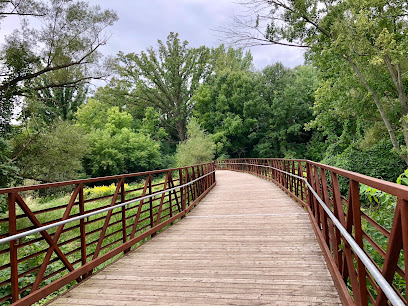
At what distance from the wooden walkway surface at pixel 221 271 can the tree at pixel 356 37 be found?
8130 mm

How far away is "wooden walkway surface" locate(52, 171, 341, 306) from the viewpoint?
8.89 feet

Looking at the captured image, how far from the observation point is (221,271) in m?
3.34

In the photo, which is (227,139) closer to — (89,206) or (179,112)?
(179,112)

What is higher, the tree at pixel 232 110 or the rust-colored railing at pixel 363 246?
the tree at pixel 232 110

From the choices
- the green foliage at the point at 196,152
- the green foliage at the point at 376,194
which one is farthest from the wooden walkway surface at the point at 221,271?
the green foliage at the point at 196,152

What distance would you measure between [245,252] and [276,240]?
2.30 ft

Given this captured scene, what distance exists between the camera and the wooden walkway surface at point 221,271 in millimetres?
2711

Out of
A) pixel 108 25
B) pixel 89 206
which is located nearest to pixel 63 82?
pixel 108 25

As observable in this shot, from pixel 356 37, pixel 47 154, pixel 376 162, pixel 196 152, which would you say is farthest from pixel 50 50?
pixel 196 152

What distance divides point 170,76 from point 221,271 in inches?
1690

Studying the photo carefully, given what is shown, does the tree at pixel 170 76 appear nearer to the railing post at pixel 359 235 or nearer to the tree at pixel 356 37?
the tree at pixel 356 37

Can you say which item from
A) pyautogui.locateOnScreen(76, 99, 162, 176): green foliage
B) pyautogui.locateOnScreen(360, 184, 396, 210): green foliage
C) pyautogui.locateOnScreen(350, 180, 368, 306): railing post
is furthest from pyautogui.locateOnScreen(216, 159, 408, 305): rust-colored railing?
pyautogui.locateOnScreen(76, 99, 162, 176): green foliage

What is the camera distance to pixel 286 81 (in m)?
38.2

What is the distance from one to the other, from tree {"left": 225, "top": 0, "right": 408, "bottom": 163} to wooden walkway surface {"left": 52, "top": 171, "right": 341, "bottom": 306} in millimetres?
8130
